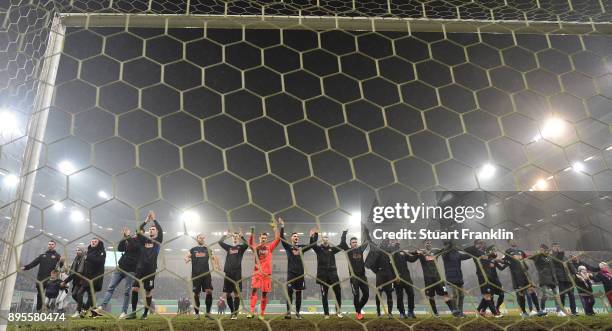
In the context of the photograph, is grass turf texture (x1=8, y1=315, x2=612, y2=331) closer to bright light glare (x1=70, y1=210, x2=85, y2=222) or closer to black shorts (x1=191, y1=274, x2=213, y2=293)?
black shorts (x1=191, y1=274, x2=213, y2=293)

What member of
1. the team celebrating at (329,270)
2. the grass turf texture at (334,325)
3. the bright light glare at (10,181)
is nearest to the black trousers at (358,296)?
the team celebrating at (329,270)

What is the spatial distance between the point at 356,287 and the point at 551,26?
259 centimetres

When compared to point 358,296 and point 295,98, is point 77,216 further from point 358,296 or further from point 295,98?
point 295,98

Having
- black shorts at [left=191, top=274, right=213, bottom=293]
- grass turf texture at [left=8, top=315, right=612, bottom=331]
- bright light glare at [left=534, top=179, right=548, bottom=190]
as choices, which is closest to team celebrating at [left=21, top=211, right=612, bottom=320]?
black shorts at [left=191, top=274, right=213, bottom=293]

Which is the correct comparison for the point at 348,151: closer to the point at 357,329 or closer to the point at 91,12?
the point at 357,329

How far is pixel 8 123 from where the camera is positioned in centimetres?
149

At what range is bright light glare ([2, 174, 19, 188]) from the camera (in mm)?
1416

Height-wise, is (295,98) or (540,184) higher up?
(540,184)

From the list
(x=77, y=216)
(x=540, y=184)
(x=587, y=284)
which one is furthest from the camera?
(x=77, y=216)

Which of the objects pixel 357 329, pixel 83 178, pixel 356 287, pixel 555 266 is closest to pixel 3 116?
pixel 357 329

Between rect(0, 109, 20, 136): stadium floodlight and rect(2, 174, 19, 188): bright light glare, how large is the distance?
160 millimetres

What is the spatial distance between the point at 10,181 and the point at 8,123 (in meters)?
0.21

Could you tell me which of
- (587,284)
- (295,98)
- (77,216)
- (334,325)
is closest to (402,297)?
(587,284)

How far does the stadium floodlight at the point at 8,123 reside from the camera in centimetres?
147
